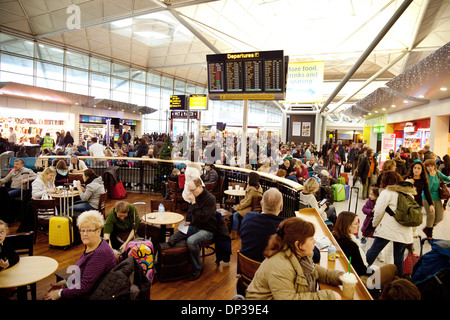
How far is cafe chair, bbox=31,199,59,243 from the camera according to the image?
510cm

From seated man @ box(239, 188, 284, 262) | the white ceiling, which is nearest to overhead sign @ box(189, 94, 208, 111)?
the white ceiling

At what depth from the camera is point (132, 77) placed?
2334cm

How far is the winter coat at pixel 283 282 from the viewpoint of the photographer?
1.83 metres

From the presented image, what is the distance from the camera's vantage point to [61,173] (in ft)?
24.0

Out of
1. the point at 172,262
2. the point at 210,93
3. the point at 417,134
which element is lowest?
the point at 172,262

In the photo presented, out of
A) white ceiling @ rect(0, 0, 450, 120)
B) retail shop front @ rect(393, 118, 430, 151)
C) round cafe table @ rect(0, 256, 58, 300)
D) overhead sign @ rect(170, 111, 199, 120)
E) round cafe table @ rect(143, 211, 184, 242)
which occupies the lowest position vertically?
round cafe table @ rect(143, 211, 184, 242)

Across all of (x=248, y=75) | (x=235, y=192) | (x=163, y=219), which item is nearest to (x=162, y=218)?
(x=163, y=219)

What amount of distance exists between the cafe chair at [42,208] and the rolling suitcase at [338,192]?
7.52 m

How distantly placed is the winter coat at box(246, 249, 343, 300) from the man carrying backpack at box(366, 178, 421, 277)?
88.7 inches

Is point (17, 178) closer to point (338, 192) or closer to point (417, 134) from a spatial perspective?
point (338, 192)

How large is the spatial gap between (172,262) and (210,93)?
18.4ft

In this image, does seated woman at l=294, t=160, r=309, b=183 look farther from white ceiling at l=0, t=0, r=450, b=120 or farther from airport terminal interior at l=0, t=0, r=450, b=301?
white ceiling at l=0, t=0, r=450, b=120

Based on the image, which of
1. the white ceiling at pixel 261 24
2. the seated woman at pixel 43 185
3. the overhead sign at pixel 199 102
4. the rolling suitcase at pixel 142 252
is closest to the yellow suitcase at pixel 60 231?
the seated woman at pixel 43 185
